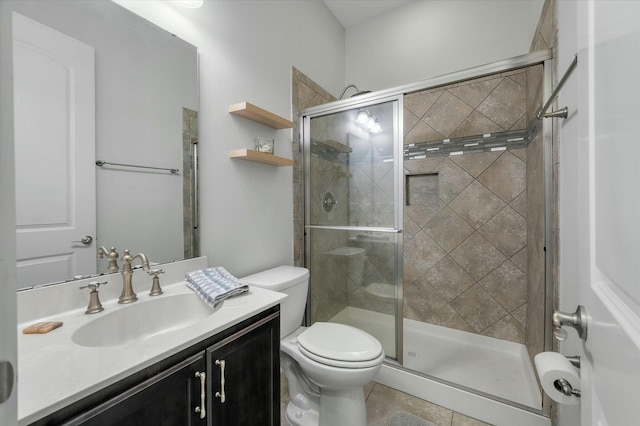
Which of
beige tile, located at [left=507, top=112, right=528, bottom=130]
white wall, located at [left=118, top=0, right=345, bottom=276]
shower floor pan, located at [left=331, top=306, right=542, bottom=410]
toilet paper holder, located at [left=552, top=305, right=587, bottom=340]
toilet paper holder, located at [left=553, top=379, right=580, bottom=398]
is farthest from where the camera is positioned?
beige tile, located at [left=507, top=112, right=528, bottom=130]

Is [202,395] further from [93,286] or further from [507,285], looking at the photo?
[507,285]

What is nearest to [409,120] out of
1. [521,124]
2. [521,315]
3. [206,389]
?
[521,124]

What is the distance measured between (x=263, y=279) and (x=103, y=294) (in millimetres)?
701

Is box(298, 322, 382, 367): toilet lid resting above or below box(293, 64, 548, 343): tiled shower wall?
below

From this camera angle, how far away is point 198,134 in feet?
4.39

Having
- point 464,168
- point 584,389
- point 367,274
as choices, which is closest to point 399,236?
point 367,274

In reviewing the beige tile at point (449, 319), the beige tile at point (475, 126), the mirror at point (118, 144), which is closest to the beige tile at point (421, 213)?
the beige tile at point (475, 126)

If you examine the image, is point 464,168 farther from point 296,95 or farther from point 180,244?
point 180,244

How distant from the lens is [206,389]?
79 centimetres

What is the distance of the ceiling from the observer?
2.39 metres

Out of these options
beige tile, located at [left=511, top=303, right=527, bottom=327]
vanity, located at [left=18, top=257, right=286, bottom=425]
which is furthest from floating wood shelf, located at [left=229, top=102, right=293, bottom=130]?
beige tile, located at [left=511, top=303, right=527, bottom=327]

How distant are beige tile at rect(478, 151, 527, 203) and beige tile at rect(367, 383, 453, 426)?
63.4 inches

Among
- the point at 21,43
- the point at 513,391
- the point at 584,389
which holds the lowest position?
the point at 513,391

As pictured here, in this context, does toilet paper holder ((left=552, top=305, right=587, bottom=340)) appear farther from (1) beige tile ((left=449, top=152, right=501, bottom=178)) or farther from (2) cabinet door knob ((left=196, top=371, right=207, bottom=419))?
(1) beige tile ((left=449, top=152, right=501, bottom=178))
